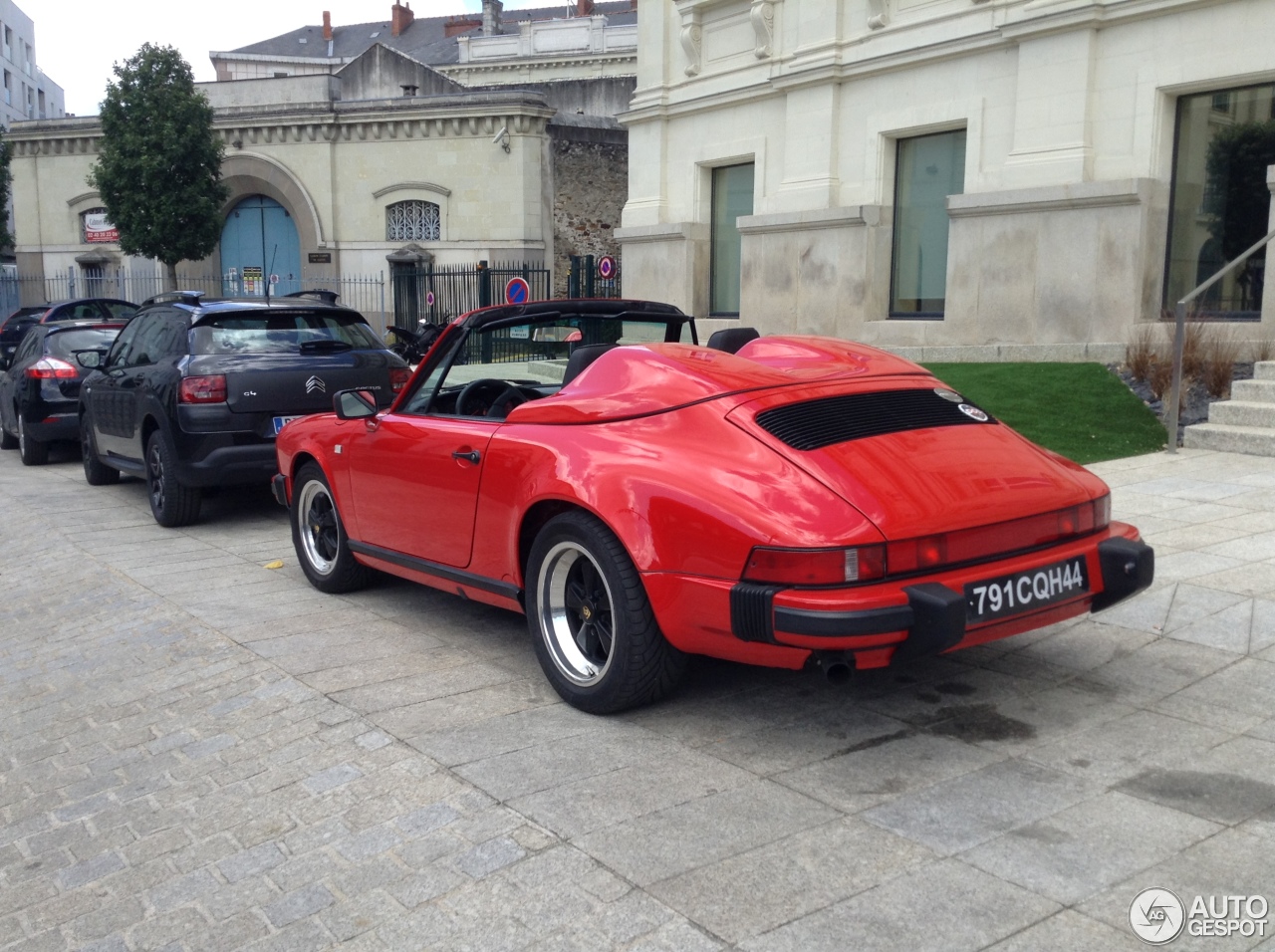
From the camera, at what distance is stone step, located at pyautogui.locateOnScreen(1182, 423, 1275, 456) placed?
30.4 ft

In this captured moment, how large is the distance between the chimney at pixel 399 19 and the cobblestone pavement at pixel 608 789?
67385mm

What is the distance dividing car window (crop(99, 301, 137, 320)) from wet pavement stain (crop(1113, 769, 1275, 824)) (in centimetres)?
1788

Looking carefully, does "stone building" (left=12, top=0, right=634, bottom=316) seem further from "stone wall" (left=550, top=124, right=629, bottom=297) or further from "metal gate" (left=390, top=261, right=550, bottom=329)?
"metal gate" (left=390, top=261, right=550, bottom=329)

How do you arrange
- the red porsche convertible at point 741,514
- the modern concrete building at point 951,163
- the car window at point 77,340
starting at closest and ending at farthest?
the red porsche convertible at point 741,514, the modern concrete building at point 951,163, the car window at point 77,340

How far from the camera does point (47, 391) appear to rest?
12273 mm

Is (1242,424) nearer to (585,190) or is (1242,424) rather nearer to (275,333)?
(275,333)

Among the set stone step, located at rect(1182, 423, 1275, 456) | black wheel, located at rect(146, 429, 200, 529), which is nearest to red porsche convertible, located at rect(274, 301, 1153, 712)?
black wheel, located at rect(146, 429, 200, 529)

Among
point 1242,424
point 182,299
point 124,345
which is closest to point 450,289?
point 124,345

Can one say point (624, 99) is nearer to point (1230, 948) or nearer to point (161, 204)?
point (161, 204)

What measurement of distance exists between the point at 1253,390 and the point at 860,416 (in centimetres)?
742

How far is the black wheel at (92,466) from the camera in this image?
10586 mm

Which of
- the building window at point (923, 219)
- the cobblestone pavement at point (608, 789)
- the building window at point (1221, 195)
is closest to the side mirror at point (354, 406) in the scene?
the cobblestone pavement at point (608, 789)

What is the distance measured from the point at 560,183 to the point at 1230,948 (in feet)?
94.1

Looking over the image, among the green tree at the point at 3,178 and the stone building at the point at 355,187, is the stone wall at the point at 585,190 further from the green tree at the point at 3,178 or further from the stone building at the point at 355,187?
the green tree at the point at 3,178
